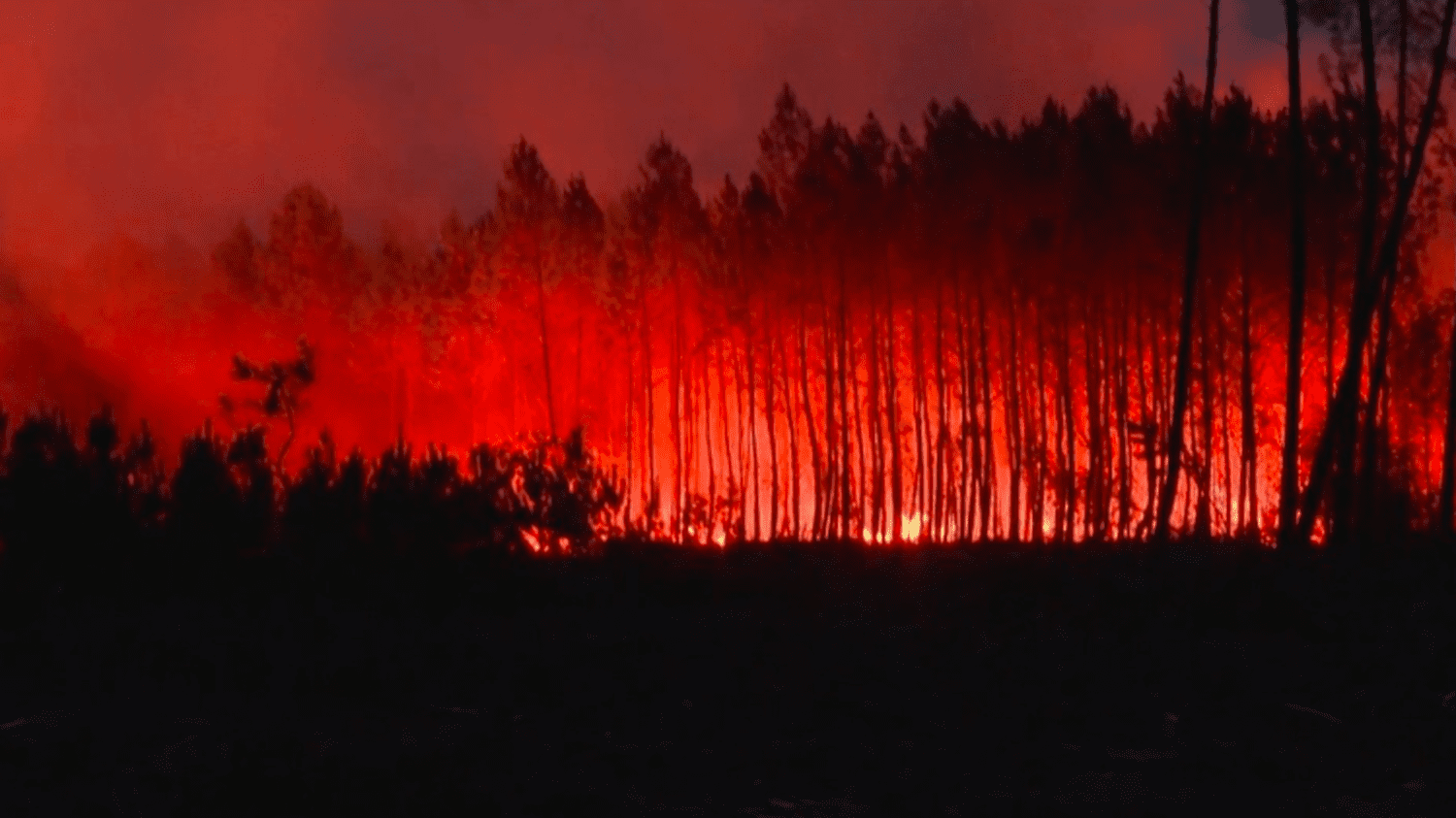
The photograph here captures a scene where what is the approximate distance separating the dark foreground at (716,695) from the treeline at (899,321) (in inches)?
629

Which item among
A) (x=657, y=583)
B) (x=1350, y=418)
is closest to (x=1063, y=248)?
(x=1350, y=418)

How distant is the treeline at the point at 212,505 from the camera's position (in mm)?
11086

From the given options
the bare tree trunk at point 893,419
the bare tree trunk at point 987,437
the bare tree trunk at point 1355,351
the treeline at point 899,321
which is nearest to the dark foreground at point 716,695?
the bare tree trunk at point 1355,351

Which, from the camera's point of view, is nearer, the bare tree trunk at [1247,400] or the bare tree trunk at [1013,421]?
the bare tree trunk at [1247,400]

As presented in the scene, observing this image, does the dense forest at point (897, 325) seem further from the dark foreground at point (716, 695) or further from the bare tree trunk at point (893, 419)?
the dark foreground at point (716, 695)

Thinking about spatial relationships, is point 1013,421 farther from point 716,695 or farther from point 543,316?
point 716,695

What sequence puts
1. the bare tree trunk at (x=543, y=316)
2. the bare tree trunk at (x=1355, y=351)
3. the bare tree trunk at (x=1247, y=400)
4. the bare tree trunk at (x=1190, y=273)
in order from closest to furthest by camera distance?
the bare tree trunk at (x=1355, y=351) → the bare tree trunk at (x=1190, y=273) → the bare tree trunk at (x=1247, y=400) → the bare tree trunk at (x=543, y=316)

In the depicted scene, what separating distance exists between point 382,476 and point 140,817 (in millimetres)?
7345

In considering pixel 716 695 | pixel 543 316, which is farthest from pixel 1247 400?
pixel 716 695

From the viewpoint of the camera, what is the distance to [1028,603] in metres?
11.6

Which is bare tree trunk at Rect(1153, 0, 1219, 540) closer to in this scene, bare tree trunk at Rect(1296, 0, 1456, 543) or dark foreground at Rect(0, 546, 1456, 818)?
bare tree trunk at Rect(1296, 0, 1456, 543)

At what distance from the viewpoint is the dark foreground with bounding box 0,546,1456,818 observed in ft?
19.9

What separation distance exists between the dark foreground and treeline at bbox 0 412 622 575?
0.24m

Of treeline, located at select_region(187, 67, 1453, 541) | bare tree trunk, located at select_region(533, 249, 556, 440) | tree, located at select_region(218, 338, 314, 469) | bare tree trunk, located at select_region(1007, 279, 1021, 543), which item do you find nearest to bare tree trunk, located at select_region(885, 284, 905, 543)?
treeline, located at select_region(187, 67, 1453, 541)
